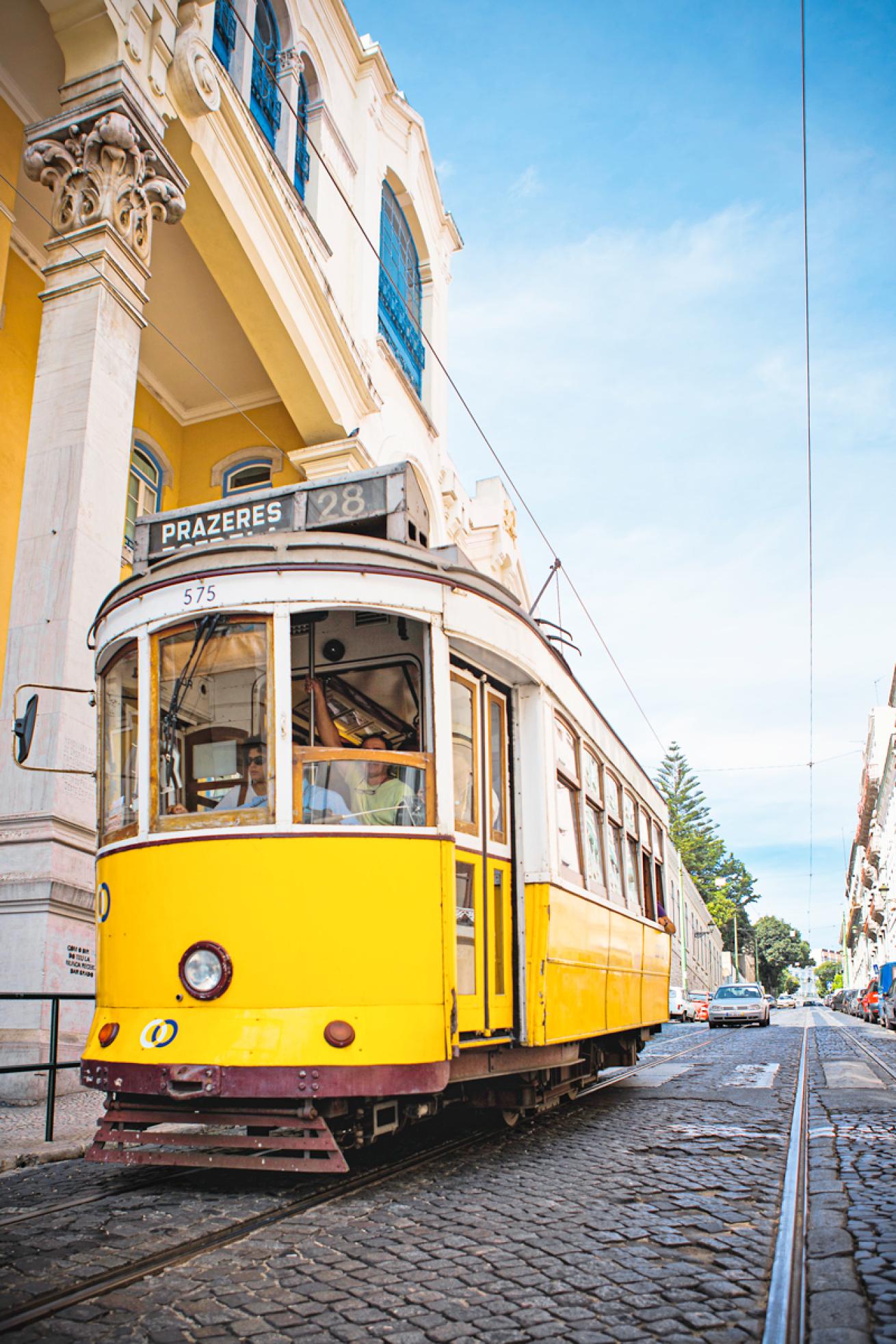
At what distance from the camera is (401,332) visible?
65.5 ft

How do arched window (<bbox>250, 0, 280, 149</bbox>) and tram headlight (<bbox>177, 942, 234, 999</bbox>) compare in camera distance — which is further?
arched window (<bbox>250, 0, 280, 149</bbox>)

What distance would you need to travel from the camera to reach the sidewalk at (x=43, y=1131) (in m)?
5.38

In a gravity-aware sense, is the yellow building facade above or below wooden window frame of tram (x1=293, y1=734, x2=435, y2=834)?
above

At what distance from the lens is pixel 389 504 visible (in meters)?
5.48

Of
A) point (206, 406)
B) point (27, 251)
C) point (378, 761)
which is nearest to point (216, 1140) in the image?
point (378, 761)

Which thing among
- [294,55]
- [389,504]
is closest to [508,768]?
[389,504]

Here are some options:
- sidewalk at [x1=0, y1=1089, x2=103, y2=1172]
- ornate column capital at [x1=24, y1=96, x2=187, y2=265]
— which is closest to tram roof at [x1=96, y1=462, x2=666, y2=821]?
sidewalk at [x1=0, y1=1089, x2=103, y2=1172]

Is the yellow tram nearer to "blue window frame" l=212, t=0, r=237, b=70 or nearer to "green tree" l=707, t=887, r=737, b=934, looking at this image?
"blue window frame" l=212, t=0, r=237, b=70

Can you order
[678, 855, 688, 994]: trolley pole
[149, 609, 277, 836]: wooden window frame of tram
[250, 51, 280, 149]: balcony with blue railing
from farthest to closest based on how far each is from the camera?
[678, 855, 688, 994]: trolley pole < [250, 51, 280, 149]: balcony with blue railing < [149, 609, 277, 836]: wooden window frame of tram

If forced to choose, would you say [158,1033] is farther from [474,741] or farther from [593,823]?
[593,823]

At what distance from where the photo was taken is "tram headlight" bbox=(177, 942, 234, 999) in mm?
4480

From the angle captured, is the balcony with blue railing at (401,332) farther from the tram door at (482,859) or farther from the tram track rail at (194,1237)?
the tram track rail at (194,1237)

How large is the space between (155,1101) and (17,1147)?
5.13 feet

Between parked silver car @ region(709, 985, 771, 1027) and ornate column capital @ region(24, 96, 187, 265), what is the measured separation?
2463 centimetres
